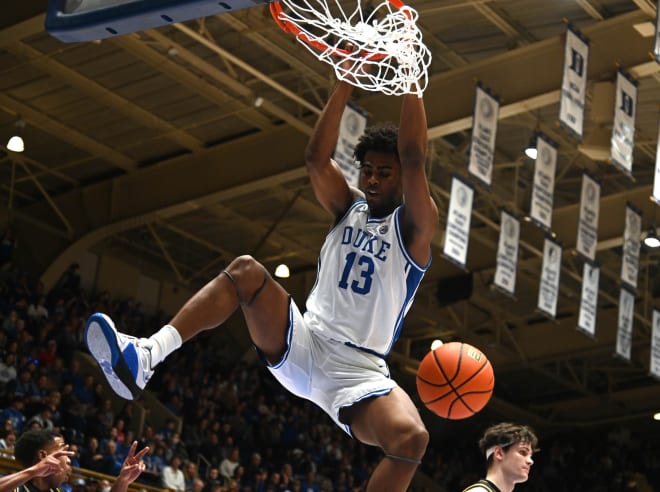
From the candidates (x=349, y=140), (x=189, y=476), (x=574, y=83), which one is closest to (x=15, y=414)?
Result: (x=189, y=476)

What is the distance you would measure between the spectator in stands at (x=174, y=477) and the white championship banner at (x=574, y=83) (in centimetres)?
756

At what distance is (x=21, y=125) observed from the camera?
2014 centimetres

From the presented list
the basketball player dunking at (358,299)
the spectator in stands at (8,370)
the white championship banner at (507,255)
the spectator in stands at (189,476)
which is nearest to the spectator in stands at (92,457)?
the spectator in stands at (8,370)

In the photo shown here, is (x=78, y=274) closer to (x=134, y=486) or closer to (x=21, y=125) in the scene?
(x=21, y=125)

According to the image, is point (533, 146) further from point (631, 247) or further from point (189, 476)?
point (189, 476)

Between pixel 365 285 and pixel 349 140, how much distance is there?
30.6 ft

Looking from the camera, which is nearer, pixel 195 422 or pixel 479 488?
pixel 479 488

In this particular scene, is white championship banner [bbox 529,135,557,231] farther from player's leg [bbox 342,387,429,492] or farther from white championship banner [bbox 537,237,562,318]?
player's leg [bbox 342,387,429,492]

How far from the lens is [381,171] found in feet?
20.0

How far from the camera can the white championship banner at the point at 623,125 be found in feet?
48.2

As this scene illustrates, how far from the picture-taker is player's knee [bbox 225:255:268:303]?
219 inches

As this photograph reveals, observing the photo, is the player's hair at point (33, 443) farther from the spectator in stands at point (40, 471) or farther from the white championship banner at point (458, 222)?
the white championship banner at point (458, 222)

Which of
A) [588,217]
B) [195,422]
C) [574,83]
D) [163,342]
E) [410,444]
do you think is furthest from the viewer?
[195,422]

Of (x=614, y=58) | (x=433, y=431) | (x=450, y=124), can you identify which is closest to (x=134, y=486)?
(x=450, y=124)
